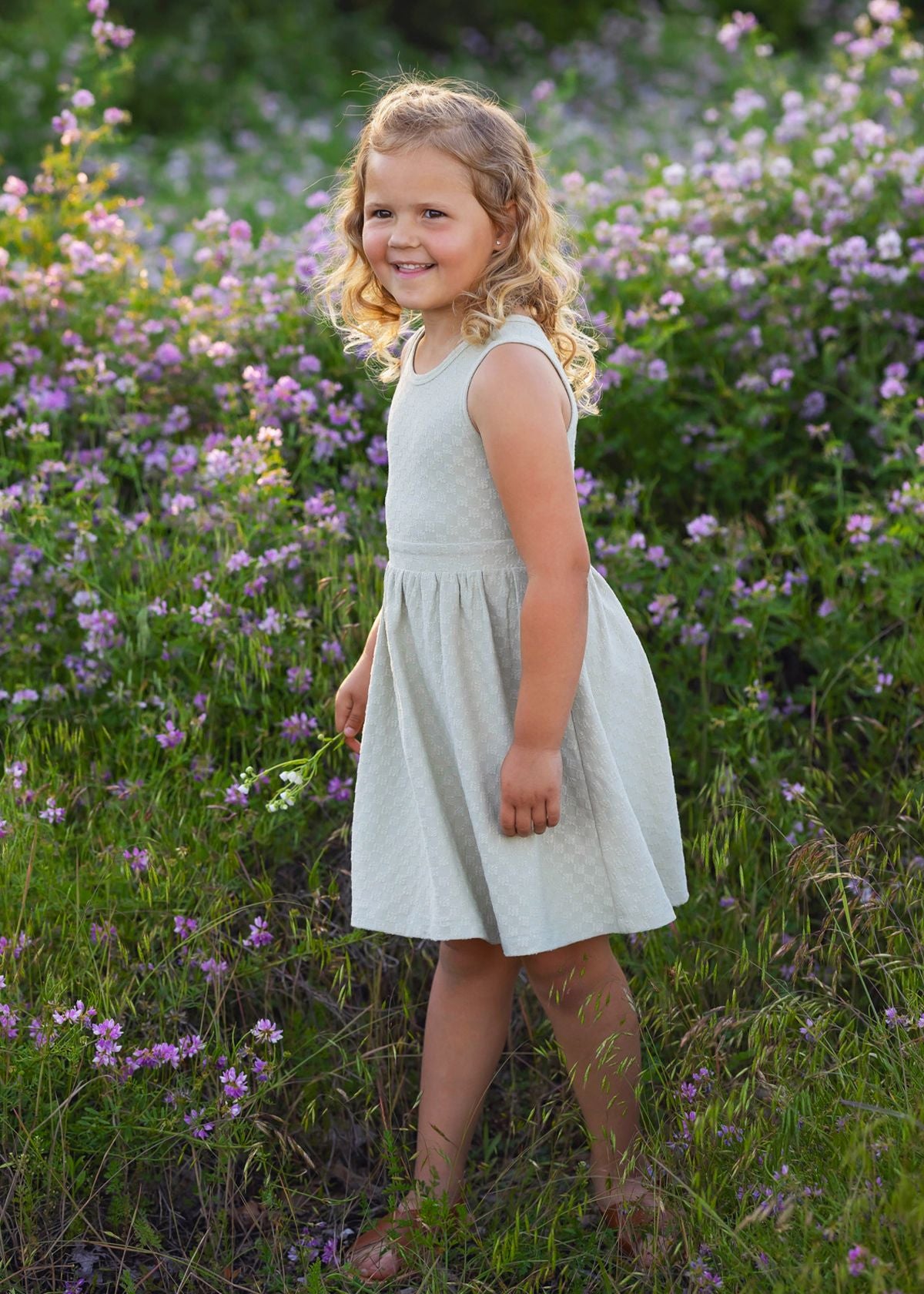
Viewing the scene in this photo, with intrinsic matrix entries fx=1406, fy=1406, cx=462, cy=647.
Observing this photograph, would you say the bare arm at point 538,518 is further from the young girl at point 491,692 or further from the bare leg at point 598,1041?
the bare leg at point 598,1041

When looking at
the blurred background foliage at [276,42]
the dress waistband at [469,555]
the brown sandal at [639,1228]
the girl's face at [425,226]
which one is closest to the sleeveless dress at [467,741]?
the dress waistband at [469,555]

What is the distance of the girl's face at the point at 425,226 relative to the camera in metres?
2.14

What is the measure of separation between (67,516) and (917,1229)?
7.87ft

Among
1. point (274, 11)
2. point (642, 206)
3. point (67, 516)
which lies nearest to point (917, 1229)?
point (67, 516)

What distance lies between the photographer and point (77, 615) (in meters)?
3.17

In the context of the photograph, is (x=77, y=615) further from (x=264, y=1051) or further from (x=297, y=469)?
(x=264, y=1051)

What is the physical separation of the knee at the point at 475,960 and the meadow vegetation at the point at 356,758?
27 centimetres

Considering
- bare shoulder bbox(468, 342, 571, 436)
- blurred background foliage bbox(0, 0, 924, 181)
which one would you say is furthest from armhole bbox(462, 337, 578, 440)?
blurred background foliage bbox(0, 0, 924, 181)

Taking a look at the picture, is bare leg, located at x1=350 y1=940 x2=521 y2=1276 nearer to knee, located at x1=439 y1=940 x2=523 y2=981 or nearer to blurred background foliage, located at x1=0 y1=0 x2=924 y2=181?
knee, located at x1=439 y1=940 x2=523 y2=981

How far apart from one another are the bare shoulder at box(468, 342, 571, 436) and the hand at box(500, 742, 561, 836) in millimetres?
490

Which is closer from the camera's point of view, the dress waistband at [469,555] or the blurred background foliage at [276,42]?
the dress waistband at [469,555]

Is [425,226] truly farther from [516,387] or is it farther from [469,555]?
[469,555]

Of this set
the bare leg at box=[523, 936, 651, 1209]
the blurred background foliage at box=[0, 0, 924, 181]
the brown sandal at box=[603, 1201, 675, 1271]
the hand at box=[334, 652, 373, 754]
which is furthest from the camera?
the blurred background foliage at box=[0, 0, 924, 181]

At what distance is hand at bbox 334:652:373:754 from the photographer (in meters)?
2.52
